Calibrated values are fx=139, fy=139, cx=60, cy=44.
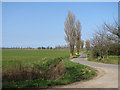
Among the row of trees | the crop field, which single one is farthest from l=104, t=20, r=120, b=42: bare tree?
the crop field

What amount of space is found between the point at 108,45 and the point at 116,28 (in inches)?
204

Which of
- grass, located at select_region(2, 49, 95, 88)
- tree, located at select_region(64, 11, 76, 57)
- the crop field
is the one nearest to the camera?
grass, located at select_region(2, 49, 95, 88)

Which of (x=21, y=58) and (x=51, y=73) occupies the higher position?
(x=21, y=58)

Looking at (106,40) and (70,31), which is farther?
(70,31)

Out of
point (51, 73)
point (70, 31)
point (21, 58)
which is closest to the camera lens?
point (51, 73)

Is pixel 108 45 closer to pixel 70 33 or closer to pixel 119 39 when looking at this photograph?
pixel 119 39

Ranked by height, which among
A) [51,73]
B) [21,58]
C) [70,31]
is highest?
[70,31]

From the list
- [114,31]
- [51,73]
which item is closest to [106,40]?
[114,31]

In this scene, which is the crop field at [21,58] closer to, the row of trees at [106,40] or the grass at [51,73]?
the grass at [51,73]

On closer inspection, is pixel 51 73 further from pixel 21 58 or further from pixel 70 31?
pixel 70 31

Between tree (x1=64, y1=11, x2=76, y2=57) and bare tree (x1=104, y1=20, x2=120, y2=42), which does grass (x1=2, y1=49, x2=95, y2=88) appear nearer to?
bare tree (x1=104, y1=20, x2=120, y2=42)

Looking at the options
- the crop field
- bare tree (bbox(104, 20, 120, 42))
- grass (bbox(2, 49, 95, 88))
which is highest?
bare tree (bbox(104, 20, 120, 42))

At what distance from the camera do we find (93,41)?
24938 millimetres

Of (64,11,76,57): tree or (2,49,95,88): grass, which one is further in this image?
(64,11,76,57): tree
